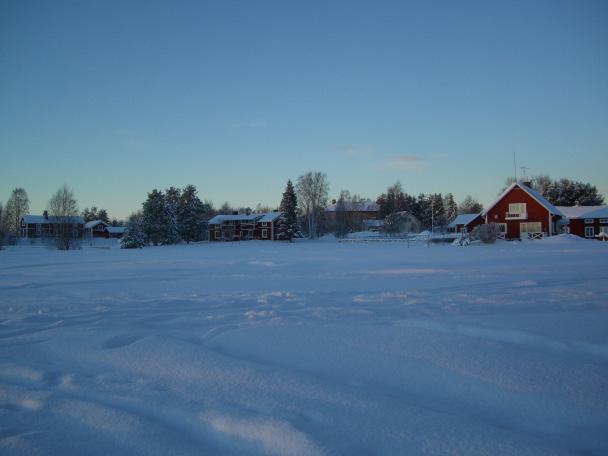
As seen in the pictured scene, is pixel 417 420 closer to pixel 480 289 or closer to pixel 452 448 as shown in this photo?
→ pixel 452 448

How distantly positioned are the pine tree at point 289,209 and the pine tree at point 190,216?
13.1 m

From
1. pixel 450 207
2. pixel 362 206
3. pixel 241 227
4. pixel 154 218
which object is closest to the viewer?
pixel 154 218

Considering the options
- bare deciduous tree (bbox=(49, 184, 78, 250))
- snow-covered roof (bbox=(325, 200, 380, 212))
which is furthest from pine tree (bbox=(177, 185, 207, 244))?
snow-covered roof (bbox=(325, 200, 380, 212))

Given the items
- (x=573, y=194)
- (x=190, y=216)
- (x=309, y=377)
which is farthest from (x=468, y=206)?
(x=309, y=377)

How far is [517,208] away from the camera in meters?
41.6

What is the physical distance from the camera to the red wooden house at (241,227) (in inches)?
2830

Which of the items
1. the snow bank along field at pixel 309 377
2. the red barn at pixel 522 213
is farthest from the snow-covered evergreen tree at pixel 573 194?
the snow bank along field at pixel 309 377

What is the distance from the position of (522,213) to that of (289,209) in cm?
3407

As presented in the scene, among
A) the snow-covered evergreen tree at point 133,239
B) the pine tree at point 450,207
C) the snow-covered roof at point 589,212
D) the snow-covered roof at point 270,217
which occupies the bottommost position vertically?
the snow-covered evergreen tree at point 133,239

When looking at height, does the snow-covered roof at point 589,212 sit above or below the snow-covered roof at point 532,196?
below

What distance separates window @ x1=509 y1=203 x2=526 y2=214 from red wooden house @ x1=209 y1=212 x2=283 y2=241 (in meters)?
39.1

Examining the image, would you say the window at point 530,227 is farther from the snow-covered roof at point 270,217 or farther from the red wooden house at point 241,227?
the red wooden house at point 241,227

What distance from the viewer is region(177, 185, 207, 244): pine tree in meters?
55.1

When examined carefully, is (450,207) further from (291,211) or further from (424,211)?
(291,211)
